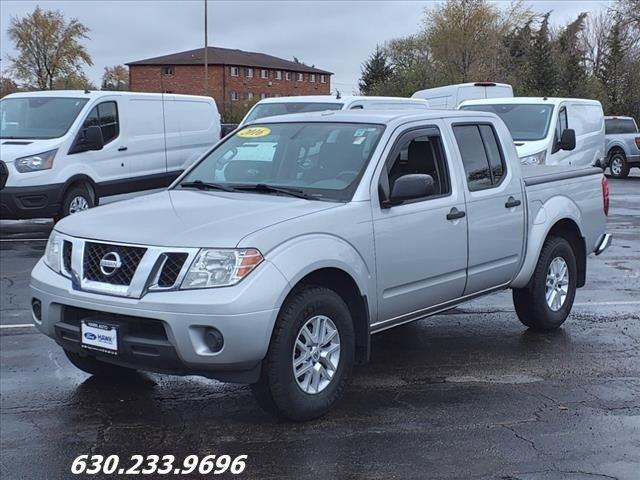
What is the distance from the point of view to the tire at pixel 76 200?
12523 millimetres

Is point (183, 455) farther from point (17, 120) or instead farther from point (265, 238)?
point (17, 120)

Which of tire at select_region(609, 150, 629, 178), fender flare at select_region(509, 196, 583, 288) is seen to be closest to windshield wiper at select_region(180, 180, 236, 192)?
fender flare at select_region(509, 196, 583, 288)

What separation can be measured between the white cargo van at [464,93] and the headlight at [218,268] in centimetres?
1677

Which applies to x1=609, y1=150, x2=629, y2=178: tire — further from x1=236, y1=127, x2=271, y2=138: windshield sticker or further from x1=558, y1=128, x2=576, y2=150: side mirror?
x1=236, y1=127, x2=271, y2=138: windshield sticker

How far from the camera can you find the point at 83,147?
1281cm

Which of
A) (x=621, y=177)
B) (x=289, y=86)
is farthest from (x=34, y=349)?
(x=289, y=86)

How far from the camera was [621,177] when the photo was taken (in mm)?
26797

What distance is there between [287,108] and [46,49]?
185ft

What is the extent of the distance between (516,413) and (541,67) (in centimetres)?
4079

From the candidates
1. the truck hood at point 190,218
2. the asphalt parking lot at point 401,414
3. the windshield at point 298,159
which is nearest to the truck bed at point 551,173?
the asphalt parking lot at point 401,414

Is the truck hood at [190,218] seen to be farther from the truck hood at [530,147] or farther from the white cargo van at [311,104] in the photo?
the truck hood at [530,147]

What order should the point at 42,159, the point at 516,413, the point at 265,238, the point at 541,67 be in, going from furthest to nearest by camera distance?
the point at 541,67
the point at 42,159
the point at 516,413
the point at 265,238

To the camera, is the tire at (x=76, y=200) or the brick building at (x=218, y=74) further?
the brick building at (x=218, y=74)

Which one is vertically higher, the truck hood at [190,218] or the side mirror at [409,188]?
the side mirror at [409,188]
